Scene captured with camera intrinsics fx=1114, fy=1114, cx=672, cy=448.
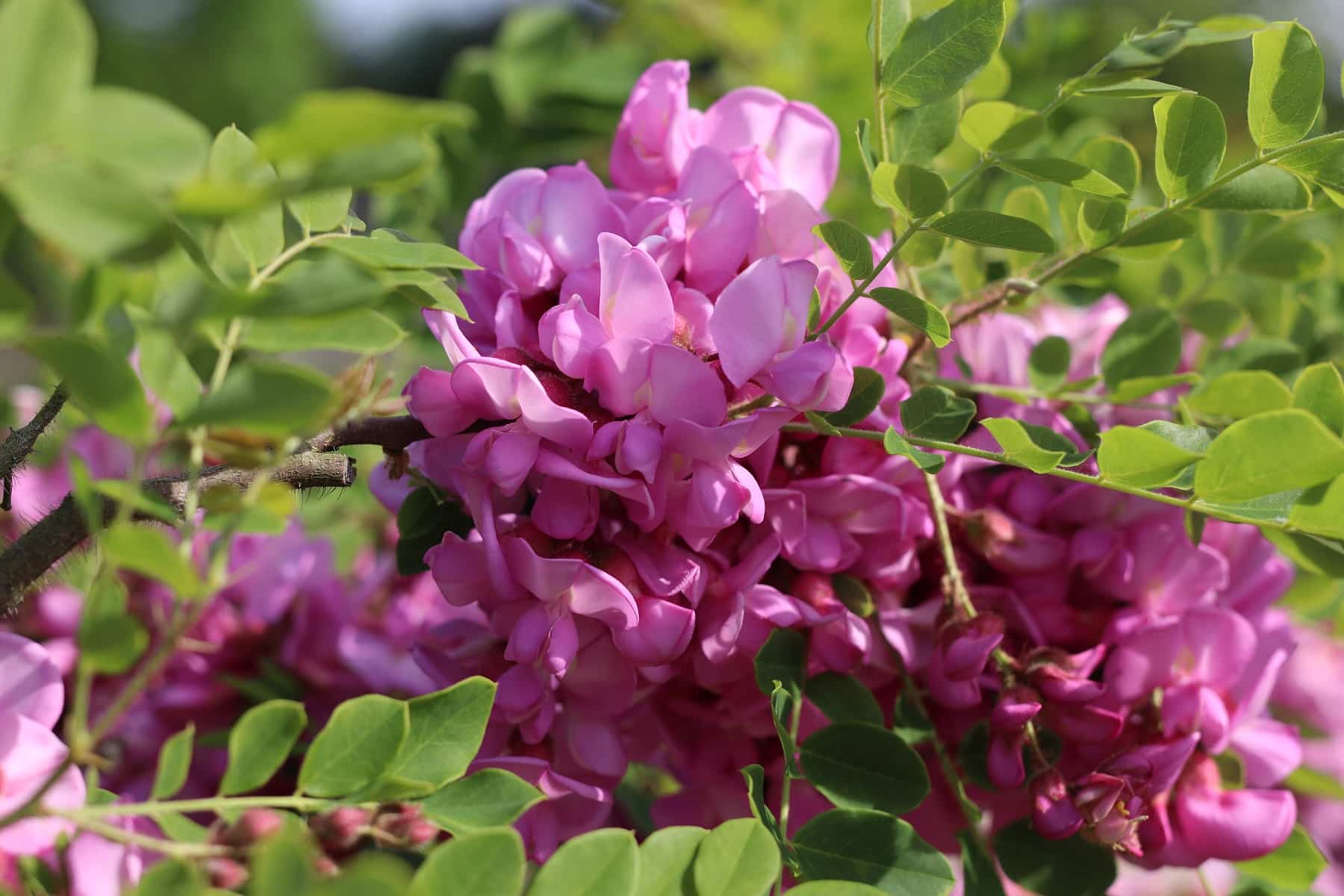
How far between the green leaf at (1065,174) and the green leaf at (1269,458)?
110mm

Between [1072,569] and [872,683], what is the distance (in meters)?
0.12

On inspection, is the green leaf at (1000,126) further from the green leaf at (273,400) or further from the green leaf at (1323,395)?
the green leaf at (273,400)

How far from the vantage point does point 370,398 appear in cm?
45

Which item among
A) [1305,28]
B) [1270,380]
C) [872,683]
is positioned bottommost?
[872,683]

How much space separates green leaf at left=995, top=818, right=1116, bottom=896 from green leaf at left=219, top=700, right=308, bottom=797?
35 cm

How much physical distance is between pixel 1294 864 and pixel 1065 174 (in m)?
0.41

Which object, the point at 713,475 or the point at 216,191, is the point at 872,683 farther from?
the point at 216,191

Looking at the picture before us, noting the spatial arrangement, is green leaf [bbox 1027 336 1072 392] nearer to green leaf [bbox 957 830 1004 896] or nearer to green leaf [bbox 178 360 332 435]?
green leaf [bbox 957 830 1004 896]

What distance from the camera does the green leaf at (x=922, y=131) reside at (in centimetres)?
52

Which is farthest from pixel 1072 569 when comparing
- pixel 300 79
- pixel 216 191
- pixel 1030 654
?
pixel 300 79

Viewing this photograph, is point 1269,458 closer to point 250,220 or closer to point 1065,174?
point 1065,174

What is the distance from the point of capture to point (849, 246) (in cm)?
45

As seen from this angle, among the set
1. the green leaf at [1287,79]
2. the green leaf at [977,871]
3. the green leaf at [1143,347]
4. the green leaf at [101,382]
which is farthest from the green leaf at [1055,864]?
the green leaf at [101,382]

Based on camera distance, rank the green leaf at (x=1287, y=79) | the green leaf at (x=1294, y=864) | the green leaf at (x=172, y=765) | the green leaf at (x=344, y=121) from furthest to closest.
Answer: the green leaf at (x=1294, y=864) → the green leaf at (x=1287, y=79) → the green leaf at (x=172, y=765) → the green leaf at (x=344, y=121)
